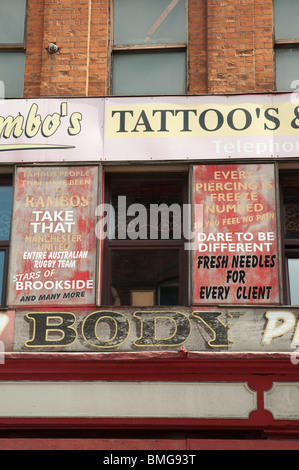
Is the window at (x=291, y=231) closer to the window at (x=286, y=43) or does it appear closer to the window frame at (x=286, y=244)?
the window frame at (x=286, y=244)

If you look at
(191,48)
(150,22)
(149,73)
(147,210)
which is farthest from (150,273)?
(150,22)

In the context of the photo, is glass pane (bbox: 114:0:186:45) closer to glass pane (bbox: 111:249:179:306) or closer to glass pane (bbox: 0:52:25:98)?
glass pane (bbox: 0:52:25:98)

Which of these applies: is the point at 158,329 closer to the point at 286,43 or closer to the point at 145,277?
the point at 145,277

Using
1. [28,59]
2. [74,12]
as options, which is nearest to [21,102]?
[28,59]

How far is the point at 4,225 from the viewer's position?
10195 mm

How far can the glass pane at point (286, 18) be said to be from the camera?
10.8m

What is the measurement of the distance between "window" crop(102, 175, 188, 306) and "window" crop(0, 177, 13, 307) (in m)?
1.39

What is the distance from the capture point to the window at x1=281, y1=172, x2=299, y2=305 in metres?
9.65

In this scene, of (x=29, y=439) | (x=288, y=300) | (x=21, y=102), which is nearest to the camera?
(x=29, y=439)

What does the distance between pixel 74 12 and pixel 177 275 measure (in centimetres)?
428

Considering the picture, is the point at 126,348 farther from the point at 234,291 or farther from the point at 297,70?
the point at 297,70

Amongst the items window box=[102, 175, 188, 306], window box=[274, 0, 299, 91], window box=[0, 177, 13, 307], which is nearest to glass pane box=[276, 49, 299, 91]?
window box=[274, 0, 299, 91]

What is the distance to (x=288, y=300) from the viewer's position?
9.54 m

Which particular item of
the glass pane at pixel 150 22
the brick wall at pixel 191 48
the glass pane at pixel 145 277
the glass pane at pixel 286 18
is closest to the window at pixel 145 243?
the glass pane at pixel 145 277
